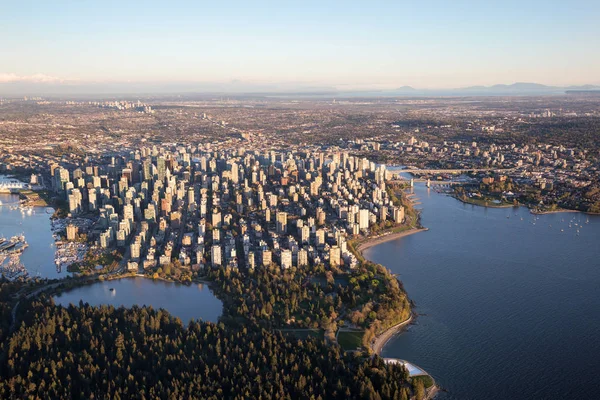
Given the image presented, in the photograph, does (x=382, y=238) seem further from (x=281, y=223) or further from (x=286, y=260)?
(x=286, y=260)

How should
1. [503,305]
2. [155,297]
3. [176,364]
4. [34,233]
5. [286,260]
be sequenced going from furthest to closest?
[34,233] < [286,260] < [155,297] < [503,305] < [176,364]

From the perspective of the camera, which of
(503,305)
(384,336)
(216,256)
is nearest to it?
(384,336)

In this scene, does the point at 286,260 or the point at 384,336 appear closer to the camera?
the point at 384,336

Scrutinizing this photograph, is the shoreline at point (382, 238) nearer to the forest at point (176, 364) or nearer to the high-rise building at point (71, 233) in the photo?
the forest at point (176, 364)

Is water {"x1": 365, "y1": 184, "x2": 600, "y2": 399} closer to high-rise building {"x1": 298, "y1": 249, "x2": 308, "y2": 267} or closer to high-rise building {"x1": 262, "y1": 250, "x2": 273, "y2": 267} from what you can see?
high-rise building {"x1": 298, "y1": 249, "x2": 308, "y2": 267}

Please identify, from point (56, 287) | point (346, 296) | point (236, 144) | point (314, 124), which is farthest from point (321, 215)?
point (314, 124)

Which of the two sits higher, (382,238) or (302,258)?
(302,258)

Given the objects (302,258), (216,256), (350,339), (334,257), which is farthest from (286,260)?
(350,339)

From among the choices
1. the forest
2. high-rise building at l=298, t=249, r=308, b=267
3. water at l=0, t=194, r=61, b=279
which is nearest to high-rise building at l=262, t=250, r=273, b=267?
high-rise building at l=298, t=249, r=308, b=267
